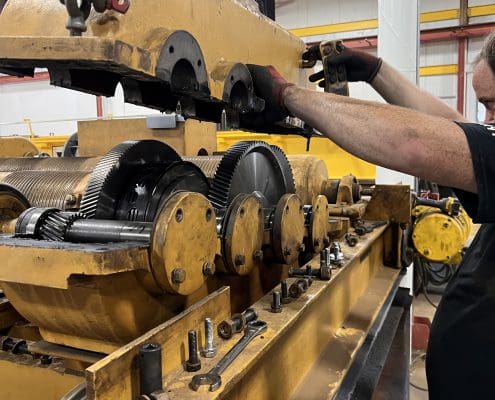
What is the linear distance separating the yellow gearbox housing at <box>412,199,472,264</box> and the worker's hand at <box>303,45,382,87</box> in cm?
118

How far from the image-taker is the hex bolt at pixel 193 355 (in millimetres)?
737

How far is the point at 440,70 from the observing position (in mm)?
6039

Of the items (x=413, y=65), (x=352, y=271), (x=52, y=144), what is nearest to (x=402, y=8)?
(x=413, y=65)

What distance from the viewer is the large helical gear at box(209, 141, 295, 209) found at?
3.75 ft

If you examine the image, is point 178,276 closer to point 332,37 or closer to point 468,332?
point 468,332

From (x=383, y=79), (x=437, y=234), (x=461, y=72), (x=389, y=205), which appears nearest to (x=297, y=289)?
(x=383, y=79)

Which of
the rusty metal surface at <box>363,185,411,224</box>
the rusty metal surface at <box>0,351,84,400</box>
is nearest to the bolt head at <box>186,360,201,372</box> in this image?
the rusty metal surface at <box>0,351,84,400</box>

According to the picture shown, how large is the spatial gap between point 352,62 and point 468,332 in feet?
2.59

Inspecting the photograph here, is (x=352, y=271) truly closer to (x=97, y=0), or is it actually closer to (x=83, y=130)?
(x=97, y=0)

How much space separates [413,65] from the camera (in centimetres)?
294

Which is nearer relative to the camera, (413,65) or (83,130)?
(83,130)

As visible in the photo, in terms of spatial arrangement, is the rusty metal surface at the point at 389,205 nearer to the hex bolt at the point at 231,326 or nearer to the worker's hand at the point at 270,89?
the worker's hand at the point at 270,89

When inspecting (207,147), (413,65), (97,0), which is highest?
(413,65)

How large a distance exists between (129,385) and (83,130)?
2119mm
